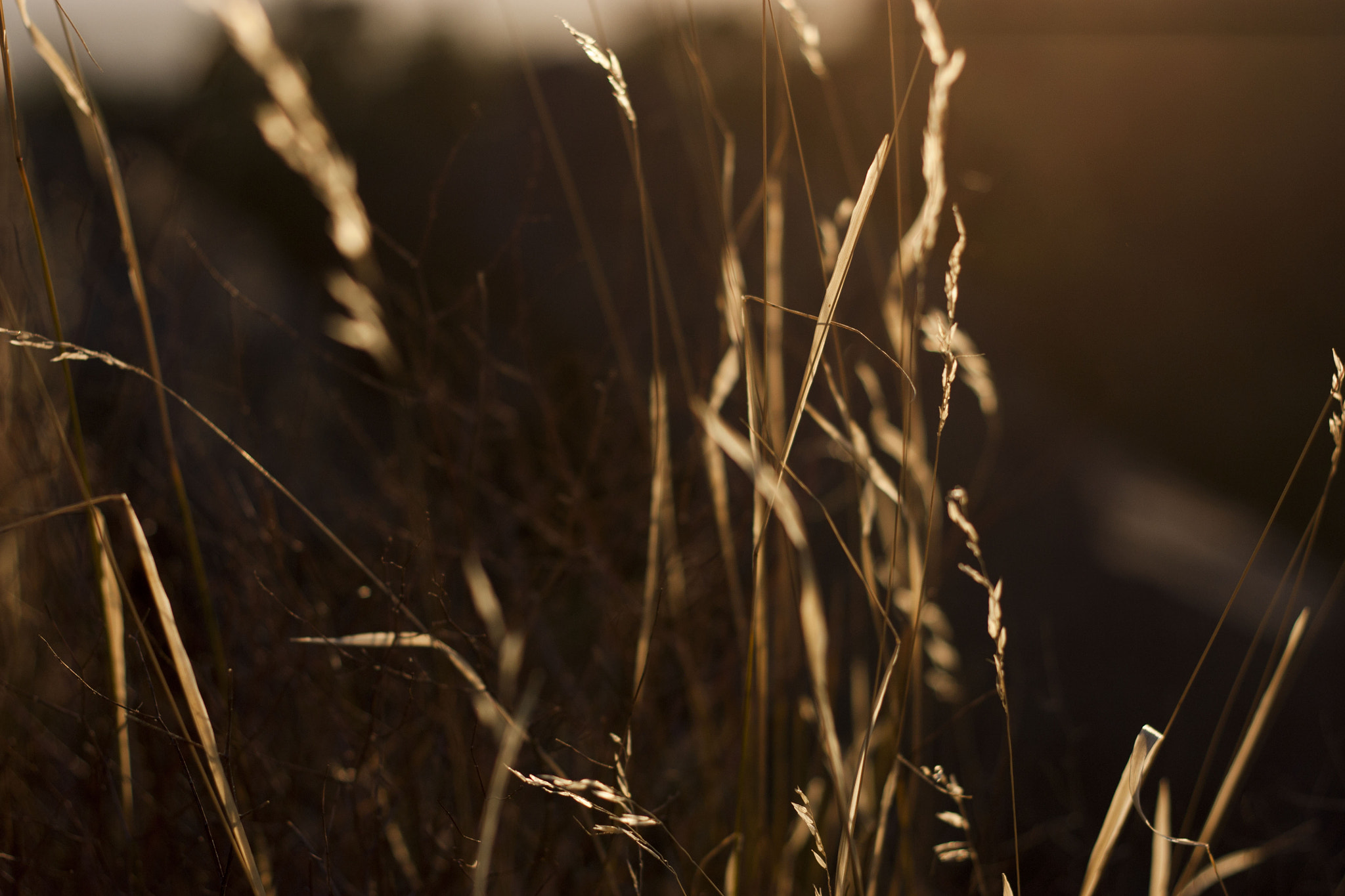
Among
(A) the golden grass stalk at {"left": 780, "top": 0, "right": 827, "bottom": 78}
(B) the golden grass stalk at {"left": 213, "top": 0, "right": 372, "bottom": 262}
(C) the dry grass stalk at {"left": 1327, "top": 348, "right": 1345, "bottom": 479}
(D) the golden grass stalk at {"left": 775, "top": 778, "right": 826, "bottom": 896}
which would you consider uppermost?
(A) the golden grass stalk at {"left": 780, "top": 0, "right": 827, "bottom": 78}

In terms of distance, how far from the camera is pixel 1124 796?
1.68 ft

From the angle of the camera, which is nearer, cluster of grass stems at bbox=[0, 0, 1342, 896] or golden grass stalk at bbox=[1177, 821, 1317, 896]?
cluster of grass stems at bbox=[0, 0, 1342, 896]

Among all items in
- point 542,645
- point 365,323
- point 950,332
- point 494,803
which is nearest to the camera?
point 950,332

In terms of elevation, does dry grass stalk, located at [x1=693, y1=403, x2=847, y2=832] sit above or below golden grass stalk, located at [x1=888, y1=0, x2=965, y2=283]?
below

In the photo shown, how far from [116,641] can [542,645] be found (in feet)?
1.90

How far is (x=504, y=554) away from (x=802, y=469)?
508 mm

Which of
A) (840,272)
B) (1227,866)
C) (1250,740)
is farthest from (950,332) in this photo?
(1227,866)

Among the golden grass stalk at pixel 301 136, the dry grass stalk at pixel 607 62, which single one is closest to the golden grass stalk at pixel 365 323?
the golden grass stalk at pixel 301 136

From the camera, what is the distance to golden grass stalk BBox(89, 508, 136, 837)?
488 millimetres

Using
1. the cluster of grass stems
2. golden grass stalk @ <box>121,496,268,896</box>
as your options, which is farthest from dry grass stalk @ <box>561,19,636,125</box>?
golden grass stalk @ <box>121,496,268,896</box>

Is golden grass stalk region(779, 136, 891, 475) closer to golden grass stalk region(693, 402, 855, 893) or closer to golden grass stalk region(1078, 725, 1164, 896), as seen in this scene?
golden grass stalk region(693, 402, 855, 893)

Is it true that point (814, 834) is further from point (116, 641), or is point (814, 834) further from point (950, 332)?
point (116, 641)

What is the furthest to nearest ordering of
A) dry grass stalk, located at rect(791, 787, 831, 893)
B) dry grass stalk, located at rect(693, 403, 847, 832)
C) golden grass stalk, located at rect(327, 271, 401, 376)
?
golden grass stalk, located at rect(327, 271, 401, 376), dry grass stalk, located at rect(693, 403, 847, 832), dry grass stalk, located at rect(791, 787, 831, 893)

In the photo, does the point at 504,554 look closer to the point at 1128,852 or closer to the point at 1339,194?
the point at 1128,852
